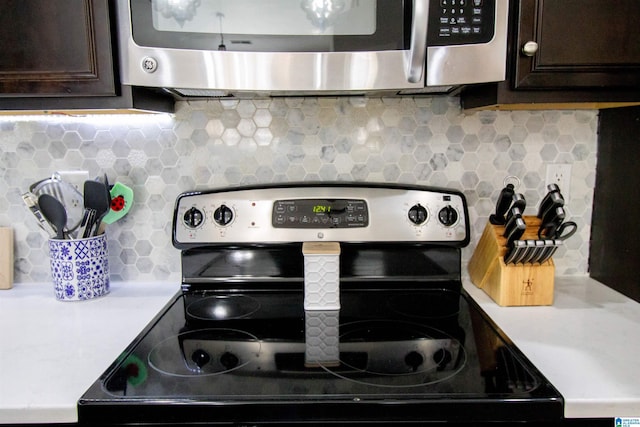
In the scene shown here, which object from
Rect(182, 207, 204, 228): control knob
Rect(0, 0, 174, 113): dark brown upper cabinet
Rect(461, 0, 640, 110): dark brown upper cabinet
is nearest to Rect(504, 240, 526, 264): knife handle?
Rect(461, 0, 640, 110): dark brown upper cabinet

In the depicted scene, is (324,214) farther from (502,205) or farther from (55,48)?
(55,48)

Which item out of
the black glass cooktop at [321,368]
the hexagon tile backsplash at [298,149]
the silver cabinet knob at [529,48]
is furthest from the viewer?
the hexagon tile backsplash at [298,149]

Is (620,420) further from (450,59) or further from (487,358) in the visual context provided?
(450,59)

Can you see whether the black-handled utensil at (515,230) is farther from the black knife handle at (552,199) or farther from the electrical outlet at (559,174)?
the electrical outlet at (559,174)

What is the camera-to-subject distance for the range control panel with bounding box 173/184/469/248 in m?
1.21

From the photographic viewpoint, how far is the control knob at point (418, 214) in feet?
3.99

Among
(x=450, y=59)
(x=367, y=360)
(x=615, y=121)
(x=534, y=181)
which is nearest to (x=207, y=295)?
(x=367, y=360)

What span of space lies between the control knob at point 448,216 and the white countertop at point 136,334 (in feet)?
0.64

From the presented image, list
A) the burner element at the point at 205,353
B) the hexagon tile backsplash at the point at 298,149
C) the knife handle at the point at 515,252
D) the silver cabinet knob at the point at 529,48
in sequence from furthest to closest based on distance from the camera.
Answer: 1. the hexagon tile backsplash at the point at 298,149
2. the knife handle at the point at 515,252
3. the silver cabinet knob at the point at 529,48
4. the burner element at the point at 205,353

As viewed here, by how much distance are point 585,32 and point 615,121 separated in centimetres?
38

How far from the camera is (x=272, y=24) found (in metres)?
0.92

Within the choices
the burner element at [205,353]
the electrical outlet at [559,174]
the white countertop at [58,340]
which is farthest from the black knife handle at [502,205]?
A: the white countertop at [58,340]

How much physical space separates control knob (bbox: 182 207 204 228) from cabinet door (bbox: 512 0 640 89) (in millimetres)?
827

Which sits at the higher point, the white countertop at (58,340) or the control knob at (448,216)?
the control knob at (448,216)
